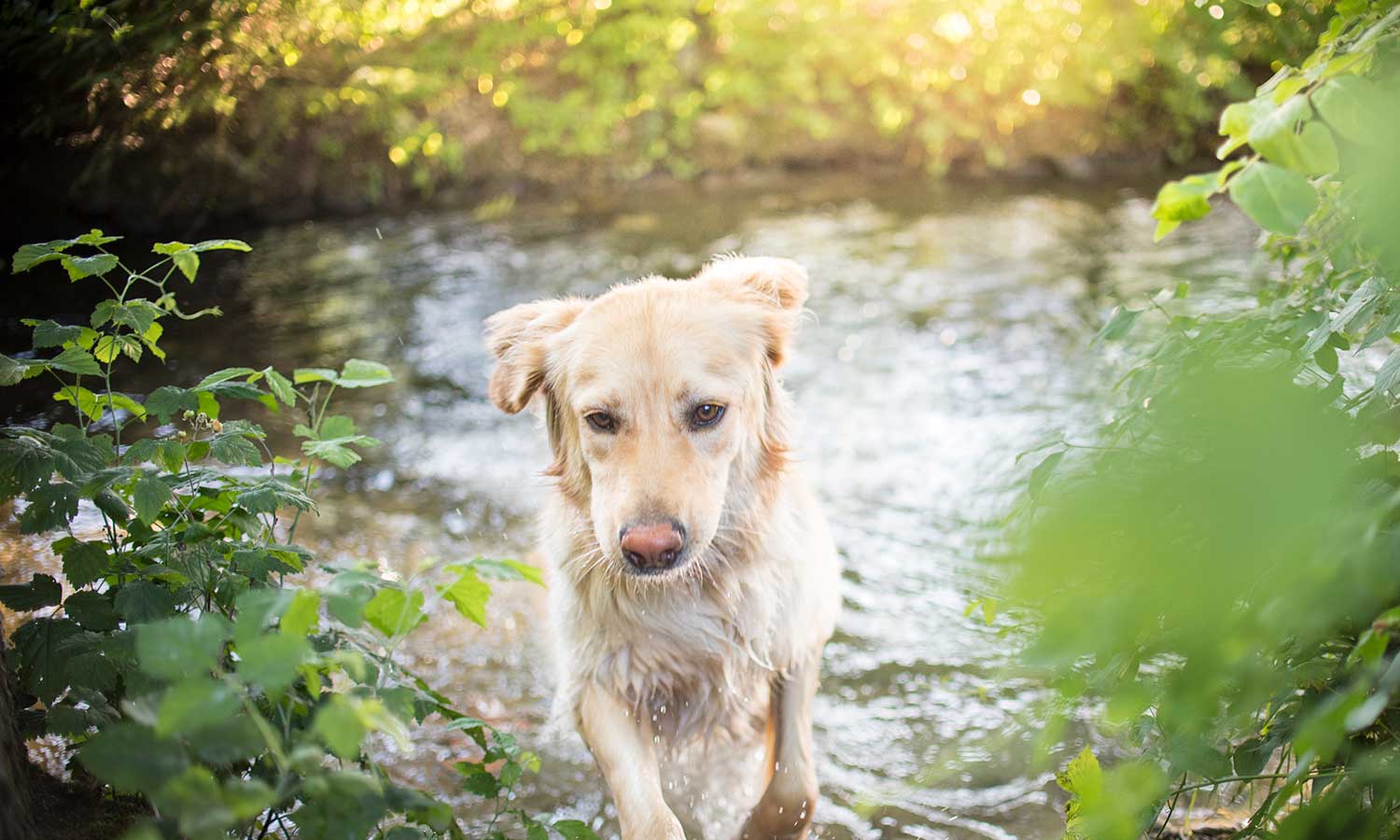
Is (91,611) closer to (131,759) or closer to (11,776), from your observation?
(11,776)

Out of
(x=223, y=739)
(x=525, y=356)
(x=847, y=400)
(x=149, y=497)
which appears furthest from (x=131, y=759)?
(x=847, y=400)

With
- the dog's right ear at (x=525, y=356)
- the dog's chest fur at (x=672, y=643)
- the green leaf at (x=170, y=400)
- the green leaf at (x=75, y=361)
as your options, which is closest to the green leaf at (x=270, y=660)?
the green leaf at (x=170, y=400)

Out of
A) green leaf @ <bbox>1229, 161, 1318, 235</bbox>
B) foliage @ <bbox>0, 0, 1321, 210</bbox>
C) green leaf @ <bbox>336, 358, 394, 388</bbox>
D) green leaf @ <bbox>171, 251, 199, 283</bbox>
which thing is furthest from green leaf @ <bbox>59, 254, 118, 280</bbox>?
foliage @ <bbox>0, 0, 1321, 210</bbox>

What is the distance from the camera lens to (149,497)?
204cm

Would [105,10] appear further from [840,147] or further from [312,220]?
[840,147]

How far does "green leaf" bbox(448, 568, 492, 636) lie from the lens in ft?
5.51

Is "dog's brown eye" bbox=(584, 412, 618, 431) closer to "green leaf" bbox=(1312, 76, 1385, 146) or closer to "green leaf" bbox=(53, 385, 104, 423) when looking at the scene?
"green leaf" bbox=(53, 385, 104, 423)

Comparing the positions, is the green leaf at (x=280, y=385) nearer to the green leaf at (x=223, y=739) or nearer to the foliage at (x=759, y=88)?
the green leaf at (x=223, y=739)

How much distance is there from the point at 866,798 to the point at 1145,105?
1079 centimetres

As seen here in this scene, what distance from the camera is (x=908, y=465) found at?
5.45 metres

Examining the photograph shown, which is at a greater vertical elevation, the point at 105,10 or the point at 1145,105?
the point at 105,10

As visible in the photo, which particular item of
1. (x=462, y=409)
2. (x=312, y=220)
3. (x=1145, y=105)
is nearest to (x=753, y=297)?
(x=462, y=409)

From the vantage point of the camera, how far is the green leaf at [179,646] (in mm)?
1258

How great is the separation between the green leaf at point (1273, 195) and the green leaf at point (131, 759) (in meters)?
1.50
